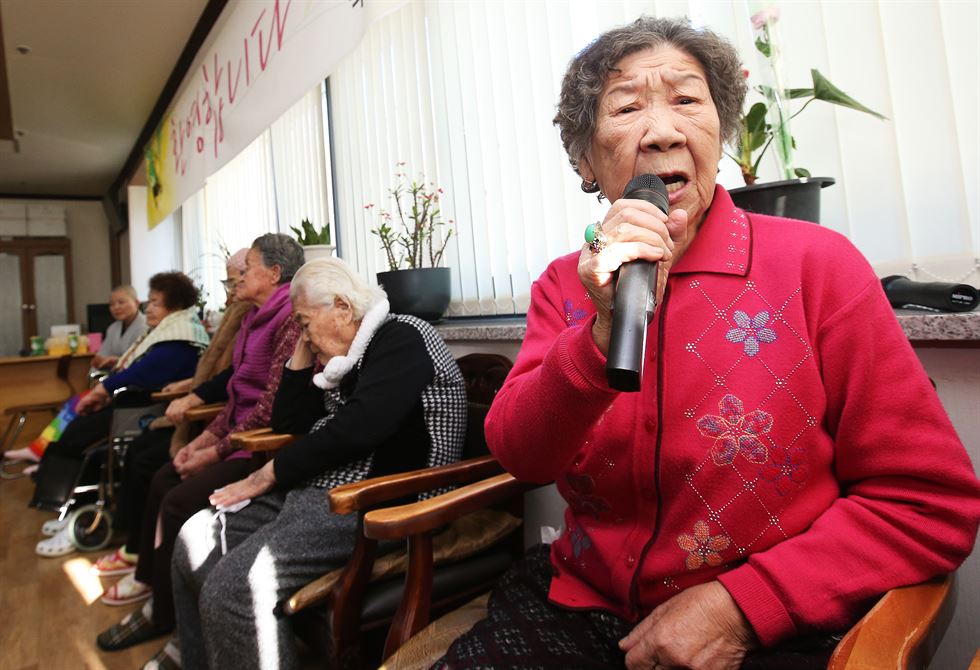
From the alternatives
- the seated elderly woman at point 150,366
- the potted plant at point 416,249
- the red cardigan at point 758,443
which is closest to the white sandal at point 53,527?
the seated elderly woman at point 150,366

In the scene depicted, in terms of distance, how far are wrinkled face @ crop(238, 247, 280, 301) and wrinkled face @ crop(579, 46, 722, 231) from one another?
195 centimetres

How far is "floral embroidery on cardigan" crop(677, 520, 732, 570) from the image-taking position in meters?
0.74

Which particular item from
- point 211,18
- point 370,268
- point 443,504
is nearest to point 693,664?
point 443,504

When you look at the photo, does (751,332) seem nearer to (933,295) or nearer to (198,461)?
(933,295)

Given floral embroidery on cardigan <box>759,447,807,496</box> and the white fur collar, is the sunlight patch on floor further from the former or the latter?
floral embroidery on cardigan <box>759,447,807,496</box>

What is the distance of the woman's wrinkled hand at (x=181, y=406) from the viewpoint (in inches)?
98.2

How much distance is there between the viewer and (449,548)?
53.5 inches

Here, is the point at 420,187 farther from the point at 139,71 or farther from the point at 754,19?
the point at 139,71

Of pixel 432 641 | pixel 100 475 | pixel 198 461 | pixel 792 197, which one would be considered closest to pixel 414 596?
pixel 432 641

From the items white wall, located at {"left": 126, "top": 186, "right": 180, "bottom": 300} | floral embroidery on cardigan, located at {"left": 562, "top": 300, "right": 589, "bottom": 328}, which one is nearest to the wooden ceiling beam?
white wall, located at {"left": 126, "top": 186, "right": 180, "bottom": 300}

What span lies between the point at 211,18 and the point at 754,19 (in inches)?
A: 154

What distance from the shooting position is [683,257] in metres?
0.84

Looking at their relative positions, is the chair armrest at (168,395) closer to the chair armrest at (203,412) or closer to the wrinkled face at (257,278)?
the chair armrest at (203,412)

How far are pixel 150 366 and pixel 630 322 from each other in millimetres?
3207
